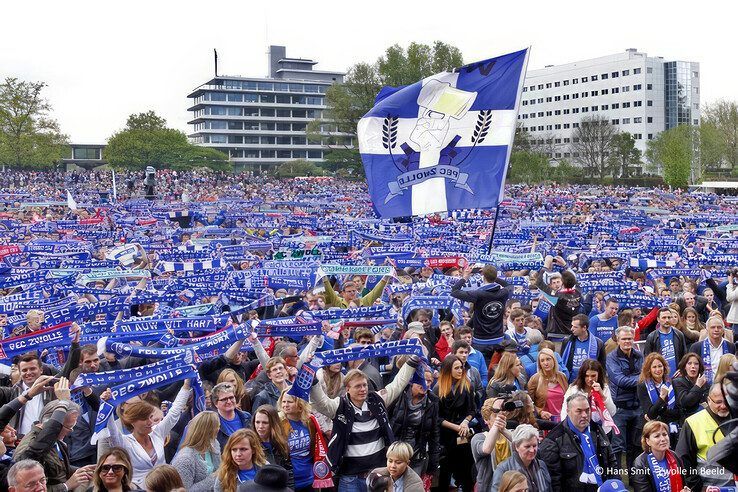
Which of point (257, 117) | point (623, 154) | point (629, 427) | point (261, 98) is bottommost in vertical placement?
point (629, 427)

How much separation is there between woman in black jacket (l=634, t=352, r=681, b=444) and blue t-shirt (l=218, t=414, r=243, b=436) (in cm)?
318

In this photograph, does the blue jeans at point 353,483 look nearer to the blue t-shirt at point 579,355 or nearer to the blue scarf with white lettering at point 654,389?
the blue scarf with white lettering at point 654,389

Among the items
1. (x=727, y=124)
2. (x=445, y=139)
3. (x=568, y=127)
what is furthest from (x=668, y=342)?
(x=568, y=127)

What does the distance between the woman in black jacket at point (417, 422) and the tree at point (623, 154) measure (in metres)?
96.6

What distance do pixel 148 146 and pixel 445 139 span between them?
247ft

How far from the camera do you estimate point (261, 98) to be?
457 feet

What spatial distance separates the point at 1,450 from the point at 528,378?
444 centimetres

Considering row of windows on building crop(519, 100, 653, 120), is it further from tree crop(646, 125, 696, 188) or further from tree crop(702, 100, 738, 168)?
tree crop(646, 125, 696, 188)

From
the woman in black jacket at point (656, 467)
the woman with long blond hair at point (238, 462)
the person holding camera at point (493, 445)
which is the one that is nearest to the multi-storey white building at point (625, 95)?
the person holding camera at point (493, 445)

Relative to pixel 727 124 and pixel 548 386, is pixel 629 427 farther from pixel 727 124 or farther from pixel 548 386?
pixel 727 124

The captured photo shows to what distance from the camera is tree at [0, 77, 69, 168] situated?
72.7 metres

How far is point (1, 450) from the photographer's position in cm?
573

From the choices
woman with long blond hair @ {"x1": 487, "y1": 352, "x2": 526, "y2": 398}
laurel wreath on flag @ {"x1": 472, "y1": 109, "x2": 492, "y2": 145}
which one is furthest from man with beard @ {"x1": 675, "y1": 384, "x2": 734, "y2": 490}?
laurel wreath on flag @ {"x1": 472, "y1": 109, "x2": 492, "y2": 145}

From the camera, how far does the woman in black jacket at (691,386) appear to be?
749 cm
